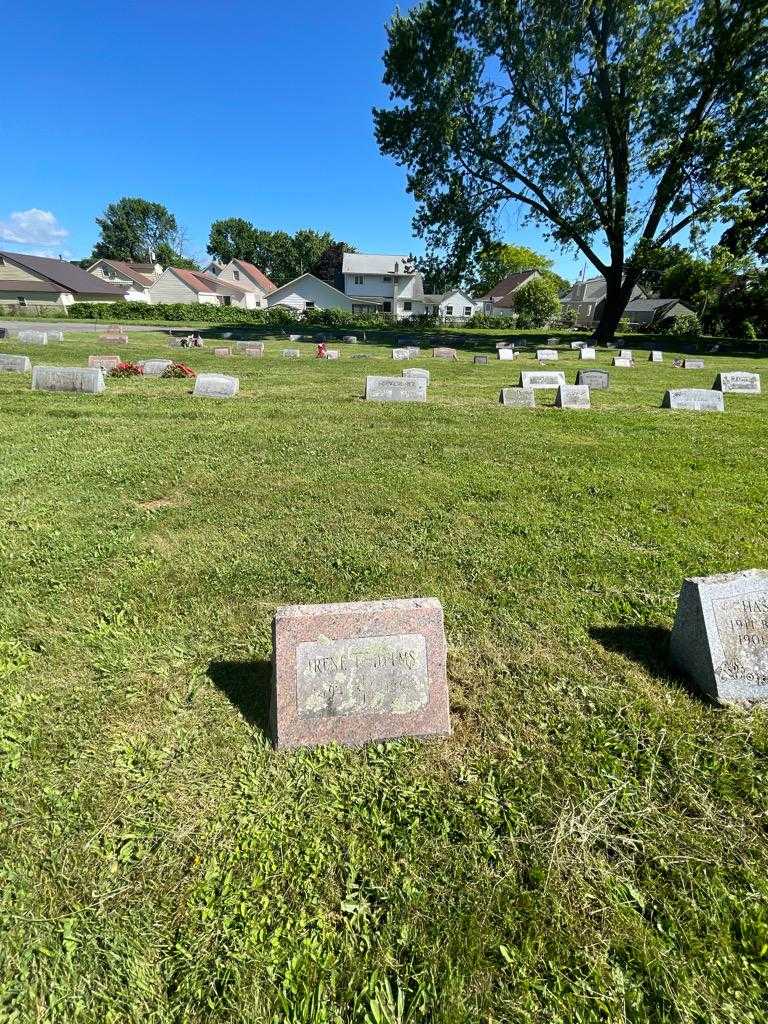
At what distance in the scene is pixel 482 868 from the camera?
1983mm

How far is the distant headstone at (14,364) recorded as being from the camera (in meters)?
13.2

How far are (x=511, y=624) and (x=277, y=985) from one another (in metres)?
2.28

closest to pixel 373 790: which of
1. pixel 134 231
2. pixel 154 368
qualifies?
pixel 154 368

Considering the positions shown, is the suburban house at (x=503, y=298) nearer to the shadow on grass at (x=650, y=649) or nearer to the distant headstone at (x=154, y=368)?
the distant headstone at (x=154, y=368)

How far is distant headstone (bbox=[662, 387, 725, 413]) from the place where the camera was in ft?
35.4

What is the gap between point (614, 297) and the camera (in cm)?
2998

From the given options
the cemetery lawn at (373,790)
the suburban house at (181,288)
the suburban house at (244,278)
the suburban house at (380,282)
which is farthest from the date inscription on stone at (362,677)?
the suburban house at (244,278)

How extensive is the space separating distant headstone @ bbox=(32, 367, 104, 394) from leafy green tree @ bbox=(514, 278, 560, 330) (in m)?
49.8

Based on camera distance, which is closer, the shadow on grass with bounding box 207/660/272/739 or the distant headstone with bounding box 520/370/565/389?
the shadow on grass with bounding box 207/660/272/739

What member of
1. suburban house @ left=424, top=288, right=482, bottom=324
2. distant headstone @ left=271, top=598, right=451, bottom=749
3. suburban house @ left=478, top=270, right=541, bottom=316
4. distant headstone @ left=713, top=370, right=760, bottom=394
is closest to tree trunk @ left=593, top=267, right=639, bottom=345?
distant headstone @ left=713, top=370, right=760, bottom=394

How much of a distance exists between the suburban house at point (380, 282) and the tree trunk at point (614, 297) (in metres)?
33.8

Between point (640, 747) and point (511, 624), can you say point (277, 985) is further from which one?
point (511, 624)

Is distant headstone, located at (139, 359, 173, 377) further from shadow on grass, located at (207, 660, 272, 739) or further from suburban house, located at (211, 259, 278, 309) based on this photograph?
suburban house, located at (211, 259, 278, 309)

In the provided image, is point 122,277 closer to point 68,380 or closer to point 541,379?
point 68,380
